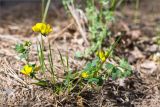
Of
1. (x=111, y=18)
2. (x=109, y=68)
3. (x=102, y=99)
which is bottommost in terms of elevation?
(x=102, y=99)

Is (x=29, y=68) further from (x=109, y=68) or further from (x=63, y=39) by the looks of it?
(x=63, y=39)

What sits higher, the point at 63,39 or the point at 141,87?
the point at 63,39

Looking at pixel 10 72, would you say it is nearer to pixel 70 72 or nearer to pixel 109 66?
pixel 70 72

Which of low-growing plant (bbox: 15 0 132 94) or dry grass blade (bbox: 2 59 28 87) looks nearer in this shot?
low-growing plant (bbox: 15 0 132 94)

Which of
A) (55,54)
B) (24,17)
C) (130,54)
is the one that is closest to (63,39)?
(55,54)

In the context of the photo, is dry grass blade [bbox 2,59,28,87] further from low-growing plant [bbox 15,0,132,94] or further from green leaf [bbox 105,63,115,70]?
green leaf [bbox 105,63,115,70]

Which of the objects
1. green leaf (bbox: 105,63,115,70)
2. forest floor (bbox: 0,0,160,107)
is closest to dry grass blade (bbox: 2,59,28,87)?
forest floor (bbox: 0,0,160,107)

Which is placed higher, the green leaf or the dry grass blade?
the green leaf

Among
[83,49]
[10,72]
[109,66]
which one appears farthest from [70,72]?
[83,49]

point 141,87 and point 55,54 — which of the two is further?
point 55,54
